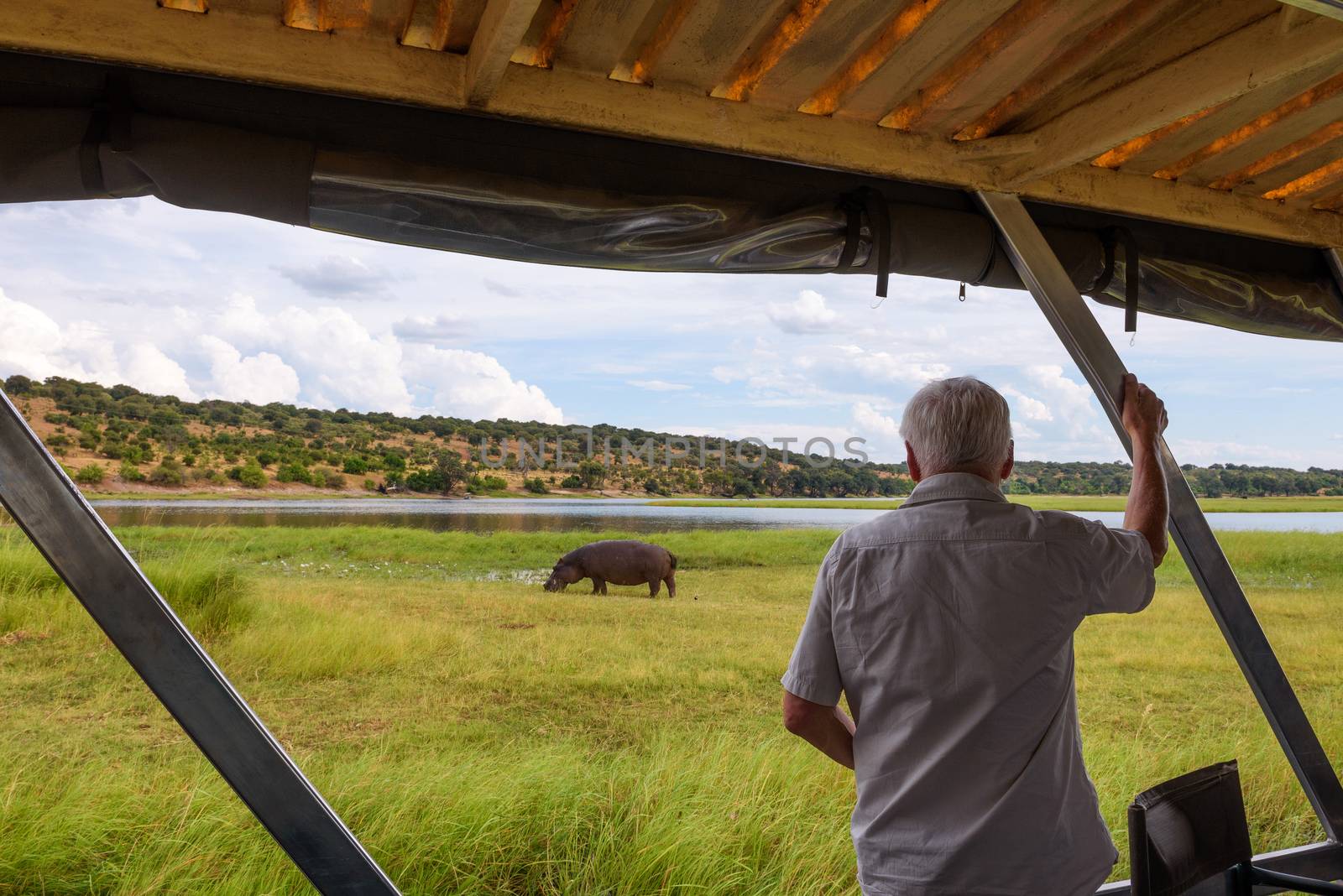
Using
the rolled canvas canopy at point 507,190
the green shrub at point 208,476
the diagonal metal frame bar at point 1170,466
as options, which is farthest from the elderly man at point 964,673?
the green shrub at point 208,476

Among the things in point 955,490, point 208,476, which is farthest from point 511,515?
point 955,490

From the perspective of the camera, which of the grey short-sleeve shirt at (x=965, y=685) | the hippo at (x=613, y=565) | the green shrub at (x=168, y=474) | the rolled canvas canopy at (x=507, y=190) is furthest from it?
the hippo at (x=613, y=565)

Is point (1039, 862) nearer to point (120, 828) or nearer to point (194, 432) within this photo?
point (120, 828)

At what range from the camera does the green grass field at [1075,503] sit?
17.5 ft

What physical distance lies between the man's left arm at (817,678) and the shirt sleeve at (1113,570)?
0.25 meters

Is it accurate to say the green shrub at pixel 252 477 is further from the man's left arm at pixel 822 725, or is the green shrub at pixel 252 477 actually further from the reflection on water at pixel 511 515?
the man's left arm at pixel 822 725

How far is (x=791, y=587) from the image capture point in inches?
211

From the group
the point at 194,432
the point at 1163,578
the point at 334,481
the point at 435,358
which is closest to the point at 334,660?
the point at 334,481

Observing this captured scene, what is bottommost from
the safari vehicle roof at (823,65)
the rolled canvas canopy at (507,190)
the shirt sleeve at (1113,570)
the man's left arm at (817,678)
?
the man's left arm at (817,678)

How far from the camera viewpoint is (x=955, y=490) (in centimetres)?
83

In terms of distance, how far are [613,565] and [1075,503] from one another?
3.03 meters

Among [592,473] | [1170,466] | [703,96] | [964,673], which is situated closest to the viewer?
[964,673]

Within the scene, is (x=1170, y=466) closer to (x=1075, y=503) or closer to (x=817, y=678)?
(x=817, y=678)

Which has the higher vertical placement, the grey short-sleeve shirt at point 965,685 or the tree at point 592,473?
the tree at point 592,473
